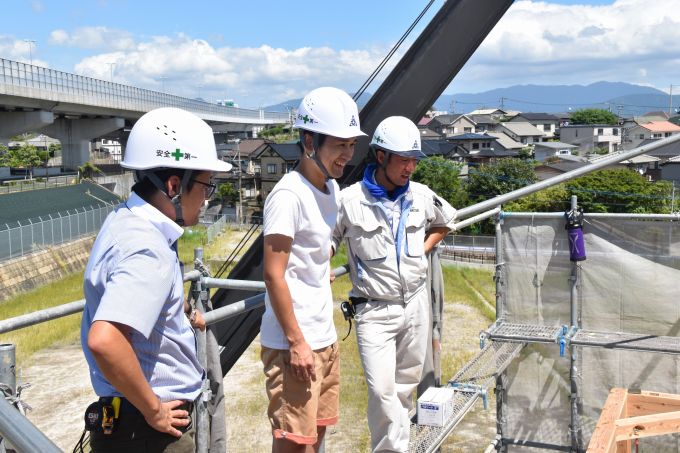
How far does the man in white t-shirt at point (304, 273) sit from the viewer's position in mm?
2510

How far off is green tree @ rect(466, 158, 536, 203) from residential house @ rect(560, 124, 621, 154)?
97.6 feet

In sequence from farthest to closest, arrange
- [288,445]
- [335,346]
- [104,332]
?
[335,346]
[288,445]
[104,332]

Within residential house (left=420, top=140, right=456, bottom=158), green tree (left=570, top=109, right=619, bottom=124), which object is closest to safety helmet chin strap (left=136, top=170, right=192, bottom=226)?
residential house (left=420, top=140, right=456, bottom=158)

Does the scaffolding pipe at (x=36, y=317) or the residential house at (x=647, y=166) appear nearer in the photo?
the scaffolding pipe at (x=36, y=317)

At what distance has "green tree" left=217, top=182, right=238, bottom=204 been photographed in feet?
140

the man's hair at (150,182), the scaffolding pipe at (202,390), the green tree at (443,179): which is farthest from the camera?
the green tree at (443,179)

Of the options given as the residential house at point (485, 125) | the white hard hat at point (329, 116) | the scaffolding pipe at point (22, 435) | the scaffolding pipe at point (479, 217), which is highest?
the residential house at point (485, 125)

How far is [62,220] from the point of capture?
22453 mm

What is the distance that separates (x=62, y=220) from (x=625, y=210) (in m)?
22.7

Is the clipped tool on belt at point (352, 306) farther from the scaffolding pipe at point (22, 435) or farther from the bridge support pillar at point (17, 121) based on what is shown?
the bridge support pillar at point (17, 121)

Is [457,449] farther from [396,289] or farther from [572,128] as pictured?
[572,128]

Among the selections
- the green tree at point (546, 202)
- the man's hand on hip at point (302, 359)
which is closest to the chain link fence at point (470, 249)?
the green tree at point (546, 202)

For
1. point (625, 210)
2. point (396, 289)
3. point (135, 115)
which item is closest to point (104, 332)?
point (396, 289)

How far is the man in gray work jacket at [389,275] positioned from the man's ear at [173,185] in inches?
55.7
